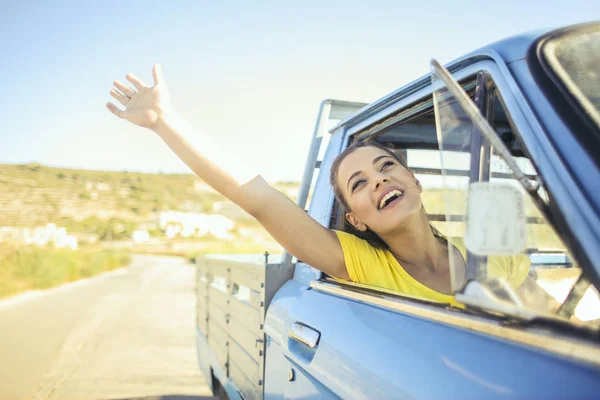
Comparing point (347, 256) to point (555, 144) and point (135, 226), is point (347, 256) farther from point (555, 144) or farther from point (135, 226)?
point (135, 226)

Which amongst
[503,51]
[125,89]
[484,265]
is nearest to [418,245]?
[503,51]

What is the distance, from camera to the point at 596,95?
111 centimetres

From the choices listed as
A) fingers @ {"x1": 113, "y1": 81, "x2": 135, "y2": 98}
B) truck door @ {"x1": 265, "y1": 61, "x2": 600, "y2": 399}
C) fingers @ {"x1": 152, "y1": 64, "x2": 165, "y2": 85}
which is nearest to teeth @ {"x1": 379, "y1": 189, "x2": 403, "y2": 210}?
truck door @ {"x1": 265, "y1": 61, "x2": 600, "y2": 399}

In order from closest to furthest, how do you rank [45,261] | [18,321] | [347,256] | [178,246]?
[347,256] < [18,321] < [45,261] < [178,246]

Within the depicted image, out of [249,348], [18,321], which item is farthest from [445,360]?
[18,321]

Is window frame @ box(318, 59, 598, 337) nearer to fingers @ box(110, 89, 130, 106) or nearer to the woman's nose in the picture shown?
the woman's nose

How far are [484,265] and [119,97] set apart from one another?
162 centimetres

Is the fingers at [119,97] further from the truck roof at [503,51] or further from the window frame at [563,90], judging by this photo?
the window frame at [563,90]

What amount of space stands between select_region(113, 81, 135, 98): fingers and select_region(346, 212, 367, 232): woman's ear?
1007 millimetres

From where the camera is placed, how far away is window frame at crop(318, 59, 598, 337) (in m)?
1.12

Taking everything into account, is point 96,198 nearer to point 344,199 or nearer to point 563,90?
point 344,199

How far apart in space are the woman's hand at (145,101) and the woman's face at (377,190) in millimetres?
764

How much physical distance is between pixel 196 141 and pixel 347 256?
71 cm

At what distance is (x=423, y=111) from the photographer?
195cm
